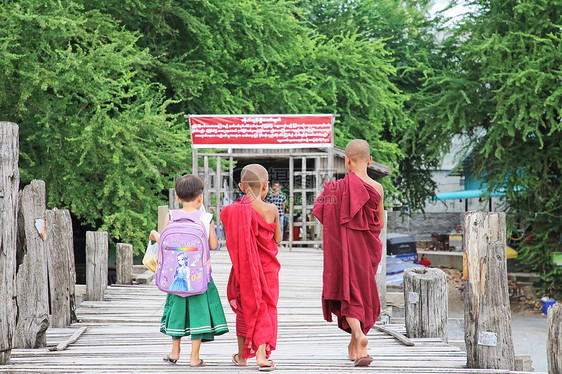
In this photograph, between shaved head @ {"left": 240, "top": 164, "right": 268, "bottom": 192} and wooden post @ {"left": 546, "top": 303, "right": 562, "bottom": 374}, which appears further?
shaved head @ {"left": 240, "top": 164, "right": 268, "bottom": 192}

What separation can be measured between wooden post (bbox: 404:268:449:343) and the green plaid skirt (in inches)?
82.4

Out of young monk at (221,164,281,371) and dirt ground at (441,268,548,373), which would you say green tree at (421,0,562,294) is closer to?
dirt ground at (441,268,548,373)

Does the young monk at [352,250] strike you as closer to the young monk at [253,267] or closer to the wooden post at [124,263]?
the young monk at [253,267]

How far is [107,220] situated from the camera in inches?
591

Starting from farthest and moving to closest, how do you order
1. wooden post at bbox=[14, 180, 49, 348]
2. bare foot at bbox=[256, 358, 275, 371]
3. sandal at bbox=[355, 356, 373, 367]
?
wooden post at bbox=[14, 180, 49, 348] → sandal at bbox=[355, 356, 373, 367] → bare foot at bbox=[256, 358, 275, 371]

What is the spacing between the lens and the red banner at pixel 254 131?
1235cm

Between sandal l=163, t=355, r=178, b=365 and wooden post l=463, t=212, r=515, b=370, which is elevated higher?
wooden post l=463, t=212, r=515, b=370

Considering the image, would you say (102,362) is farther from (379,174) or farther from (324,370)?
(379,174)

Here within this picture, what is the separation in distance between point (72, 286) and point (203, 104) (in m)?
12.4

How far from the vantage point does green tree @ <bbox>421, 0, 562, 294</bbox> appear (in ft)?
63.4

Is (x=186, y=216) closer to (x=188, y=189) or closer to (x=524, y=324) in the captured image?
(x=188, y=189)

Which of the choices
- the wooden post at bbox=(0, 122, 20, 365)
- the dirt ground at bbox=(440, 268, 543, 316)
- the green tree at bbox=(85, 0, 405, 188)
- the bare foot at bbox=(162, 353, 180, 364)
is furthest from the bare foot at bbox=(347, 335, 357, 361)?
the dirt ground at bbox=(440, 268, 543, 316)

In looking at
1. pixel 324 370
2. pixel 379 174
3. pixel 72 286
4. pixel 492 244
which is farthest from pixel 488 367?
pixel 379 174

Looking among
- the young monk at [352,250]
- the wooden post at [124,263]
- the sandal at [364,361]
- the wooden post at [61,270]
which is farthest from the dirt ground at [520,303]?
the sandal at [364,361]
